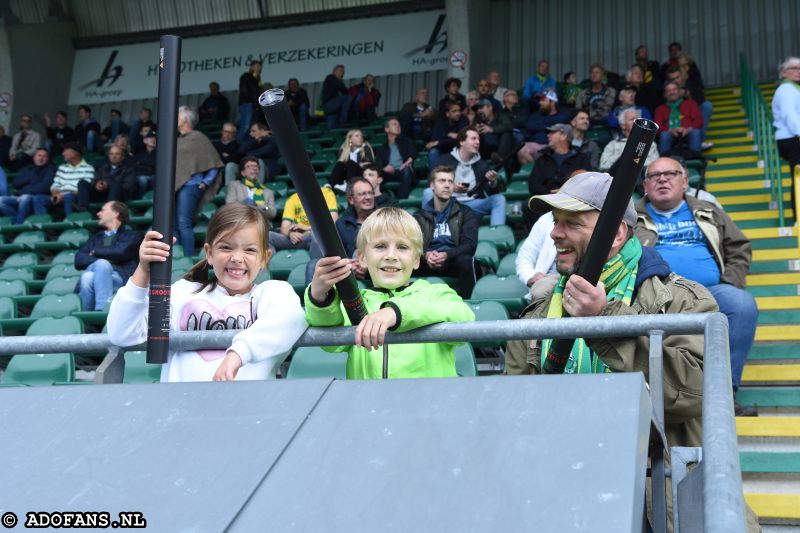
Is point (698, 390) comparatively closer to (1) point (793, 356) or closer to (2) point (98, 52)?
(1) point (793, 356)

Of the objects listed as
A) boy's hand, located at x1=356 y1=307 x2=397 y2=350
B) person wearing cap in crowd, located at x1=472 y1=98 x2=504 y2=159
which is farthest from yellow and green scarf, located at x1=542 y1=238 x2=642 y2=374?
person wearing cap in crowd, located at x1=472 y1=98 x2=504 y2=159

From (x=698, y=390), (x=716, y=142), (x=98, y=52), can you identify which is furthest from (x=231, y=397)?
(x=98, y=52)

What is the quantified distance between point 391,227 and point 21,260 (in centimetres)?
781

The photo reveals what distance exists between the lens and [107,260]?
7953mm

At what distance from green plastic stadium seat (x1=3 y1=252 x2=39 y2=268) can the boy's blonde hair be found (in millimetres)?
7460

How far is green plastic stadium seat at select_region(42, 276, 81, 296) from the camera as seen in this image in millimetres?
8086

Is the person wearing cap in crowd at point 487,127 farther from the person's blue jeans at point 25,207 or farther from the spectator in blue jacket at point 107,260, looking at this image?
the person's blue jeans at point 25,207

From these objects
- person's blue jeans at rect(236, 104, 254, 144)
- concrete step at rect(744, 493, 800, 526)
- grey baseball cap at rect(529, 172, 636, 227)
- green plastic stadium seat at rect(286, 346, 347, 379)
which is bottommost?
concrete step at rect(744, 493, 800, 526)

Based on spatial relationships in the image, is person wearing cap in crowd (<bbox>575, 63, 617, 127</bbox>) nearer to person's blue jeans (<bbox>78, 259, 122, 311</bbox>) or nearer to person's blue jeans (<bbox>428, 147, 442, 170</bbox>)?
person's blue jeans (<bbox>428, 147, 442, 170</bbox>)

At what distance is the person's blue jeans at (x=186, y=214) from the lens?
938cm

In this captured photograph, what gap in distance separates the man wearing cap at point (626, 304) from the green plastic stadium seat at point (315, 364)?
200cm

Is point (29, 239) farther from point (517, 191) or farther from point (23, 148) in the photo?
point (517, 191)

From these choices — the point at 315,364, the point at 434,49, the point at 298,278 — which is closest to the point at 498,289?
the point at 298,278

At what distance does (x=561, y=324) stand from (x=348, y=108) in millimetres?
12831
